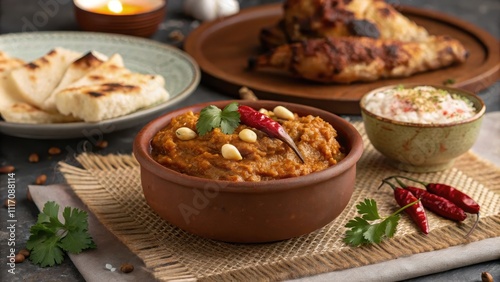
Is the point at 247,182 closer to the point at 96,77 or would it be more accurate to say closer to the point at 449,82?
the point at 96,77

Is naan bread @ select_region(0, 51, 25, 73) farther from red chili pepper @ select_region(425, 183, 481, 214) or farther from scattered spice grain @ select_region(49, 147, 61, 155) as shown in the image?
red chili pepper @ select_region(425, 183, 481, 214)

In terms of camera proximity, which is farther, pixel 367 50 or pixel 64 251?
pixel 367 50

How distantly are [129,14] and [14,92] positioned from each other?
5.68 feet

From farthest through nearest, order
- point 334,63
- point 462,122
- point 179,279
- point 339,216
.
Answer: point 334,63, point 462,122, point 339,216, point 179,279

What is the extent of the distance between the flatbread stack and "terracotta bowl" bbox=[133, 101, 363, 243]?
2.97 ft

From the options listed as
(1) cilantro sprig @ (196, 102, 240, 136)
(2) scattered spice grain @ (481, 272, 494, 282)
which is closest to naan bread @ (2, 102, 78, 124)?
(1) cilantro sprig @ (196, 102, 240, 136)

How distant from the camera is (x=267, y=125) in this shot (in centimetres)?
320

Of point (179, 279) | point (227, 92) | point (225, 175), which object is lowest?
point (227, 92)

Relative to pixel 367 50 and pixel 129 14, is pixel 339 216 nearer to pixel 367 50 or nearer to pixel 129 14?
pixel 367 50

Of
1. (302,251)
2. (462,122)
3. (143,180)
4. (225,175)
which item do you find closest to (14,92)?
(143,180)

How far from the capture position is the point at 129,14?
5.85 metres

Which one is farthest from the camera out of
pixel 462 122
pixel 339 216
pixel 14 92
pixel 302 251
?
pixel 14 92

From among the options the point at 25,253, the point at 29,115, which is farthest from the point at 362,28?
the point at 25,253

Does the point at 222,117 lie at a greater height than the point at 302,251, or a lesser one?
greater
